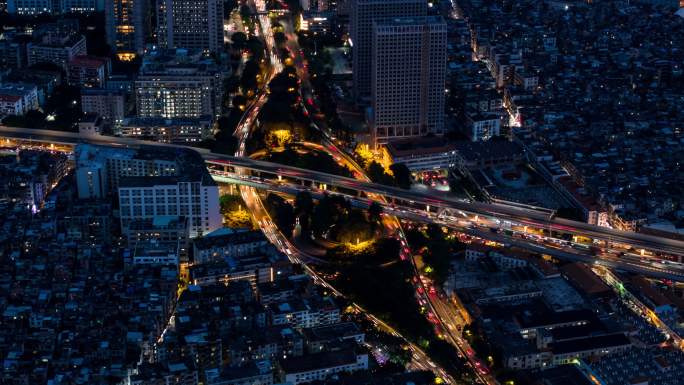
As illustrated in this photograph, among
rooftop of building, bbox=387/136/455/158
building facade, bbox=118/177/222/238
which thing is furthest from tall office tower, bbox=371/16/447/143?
building facade, bbox=118/177/222/238

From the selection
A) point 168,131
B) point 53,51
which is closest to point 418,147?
point 168,131

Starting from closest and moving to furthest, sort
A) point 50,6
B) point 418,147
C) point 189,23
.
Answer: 1. point 418,147
2. point 189,23
3. point 50,6

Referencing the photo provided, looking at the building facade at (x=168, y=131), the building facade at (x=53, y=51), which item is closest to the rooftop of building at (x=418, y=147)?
the building facade at (x=168, y=131)

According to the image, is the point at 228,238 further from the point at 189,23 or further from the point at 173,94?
the point at 189,23

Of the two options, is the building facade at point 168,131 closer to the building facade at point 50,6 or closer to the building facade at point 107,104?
Result: the building facade at point 107,104

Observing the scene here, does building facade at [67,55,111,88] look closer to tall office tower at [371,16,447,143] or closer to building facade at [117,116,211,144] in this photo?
building facade at [117,116,211,144]

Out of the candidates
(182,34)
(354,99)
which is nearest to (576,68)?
(354,99)
